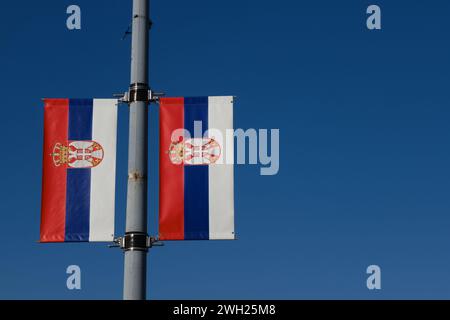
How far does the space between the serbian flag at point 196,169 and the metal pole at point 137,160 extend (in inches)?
21.5

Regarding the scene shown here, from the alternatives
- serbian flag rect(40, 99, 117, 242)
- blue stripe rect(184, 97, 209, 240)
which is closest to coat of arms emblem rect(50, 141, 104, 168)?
serbian flag rect(40, 99, 117, 242)

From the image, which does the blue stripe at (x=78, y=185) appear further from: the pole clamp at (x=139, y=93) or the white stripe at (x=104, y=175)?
the pole clamp at (x=139, y=93)

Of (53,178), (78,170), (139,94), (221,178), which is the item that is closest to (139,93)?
(139,94)

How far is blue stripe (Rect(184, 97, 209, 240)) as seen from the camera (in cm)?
1944

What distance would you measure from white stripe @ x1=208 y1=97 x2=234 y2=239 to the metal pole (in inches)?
44.2

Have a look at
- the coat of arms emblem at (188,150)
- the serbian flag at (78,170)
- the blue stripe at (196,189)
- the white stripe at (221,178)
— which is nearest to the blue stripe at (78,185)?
the serbian flag at (78,170)

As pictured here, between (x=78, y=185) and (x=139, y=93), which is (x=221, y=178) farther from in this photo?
(x=78, y=185)

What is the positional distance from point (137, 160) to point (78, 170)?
1.26 metres

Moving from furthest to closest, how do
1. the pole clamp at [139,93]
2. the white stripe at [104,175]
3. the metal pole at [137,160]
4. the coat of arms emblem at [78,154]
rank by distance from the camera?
1. the coat of arms emblem at [78,154]
2. the white stripe at [104,175]
3. the pole clamp at [139,93]
4. the metal pole at [137,160]

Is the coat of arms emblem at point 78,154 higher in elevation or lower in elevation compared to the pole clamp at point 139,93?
lower

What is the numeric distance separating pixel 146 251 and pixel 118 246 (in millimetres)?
489

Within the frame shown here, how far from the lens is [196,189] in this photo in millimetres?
19625

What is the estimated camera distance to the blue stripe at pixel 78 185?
19.6 meters
